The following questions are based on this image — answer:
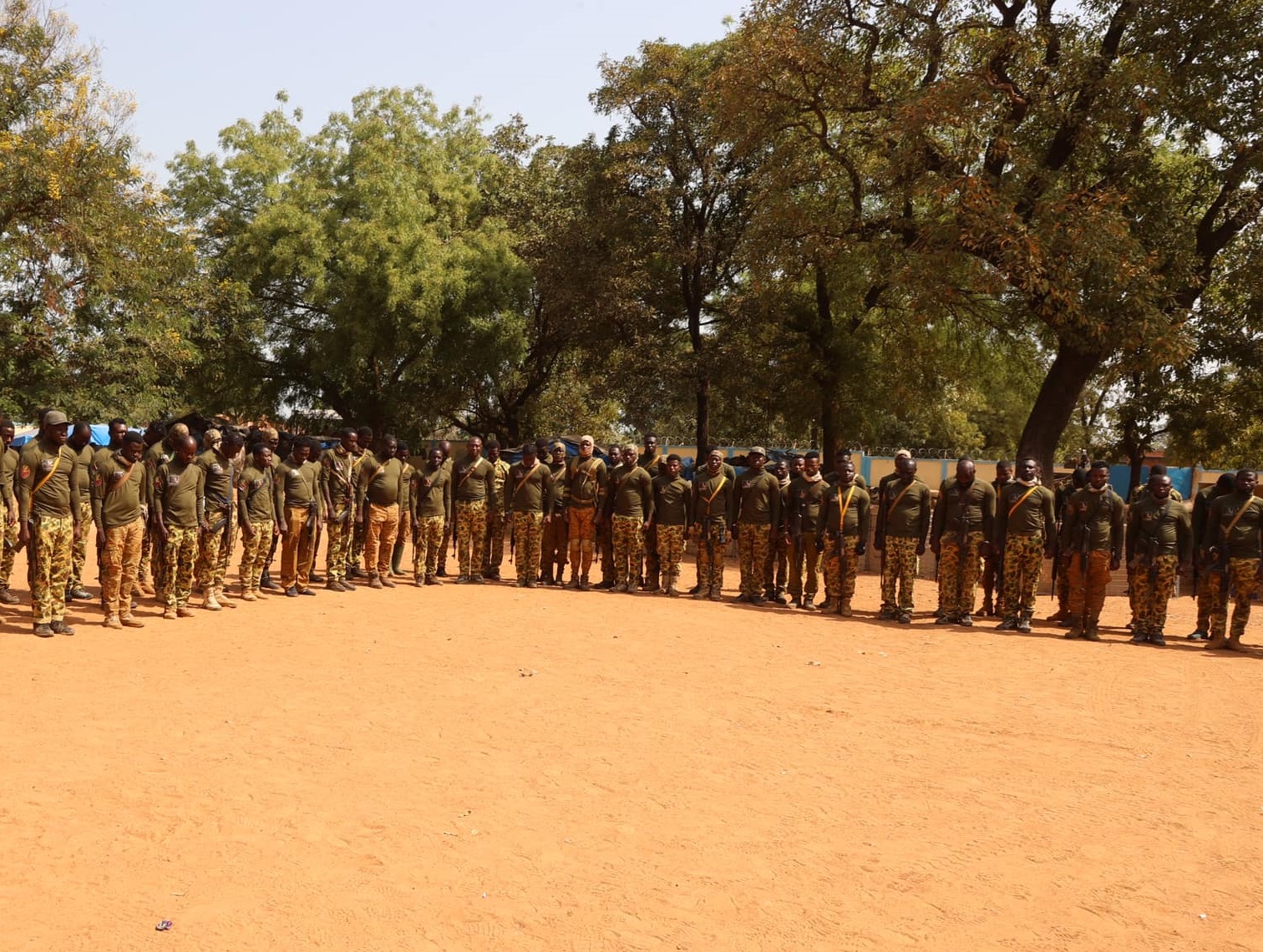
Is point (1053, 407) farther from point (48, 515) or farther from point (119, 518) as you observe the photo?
point (48, 515)

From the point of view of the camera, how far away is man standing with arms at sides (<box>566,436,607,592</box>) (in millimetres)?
13797

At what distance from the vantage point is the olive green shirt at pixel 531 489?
13.8 meters

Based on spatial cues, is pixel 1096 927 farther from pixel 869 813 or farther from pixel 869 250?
pixel 869 250

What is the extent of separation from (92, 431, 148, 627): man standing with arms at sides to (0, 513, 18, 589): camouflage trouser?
31.7 inches

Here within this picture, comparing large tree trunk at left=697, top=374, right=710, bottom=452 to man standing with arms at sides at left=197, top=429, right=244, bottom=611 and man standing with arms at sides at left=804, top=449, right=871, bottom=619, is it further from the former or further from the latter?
man standing with arms at sides at left=197, top=429, right=244, bottom=611

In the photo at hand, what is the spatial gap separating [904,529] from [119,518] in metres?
8.43

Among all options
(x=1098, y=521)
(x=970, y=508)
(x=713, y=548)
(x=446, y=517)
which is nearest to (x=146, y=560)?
(x=446, y=517)

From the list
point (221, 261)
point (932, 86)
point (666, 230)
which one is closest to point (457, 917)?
point (932, 86)

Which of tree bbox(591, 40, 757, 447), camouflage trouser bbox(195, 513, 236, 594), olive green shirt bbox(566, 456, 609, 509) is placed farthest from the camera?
tree bbox(591, 40, 757, 447)

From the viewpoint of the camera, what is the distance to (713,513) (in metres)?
13.5

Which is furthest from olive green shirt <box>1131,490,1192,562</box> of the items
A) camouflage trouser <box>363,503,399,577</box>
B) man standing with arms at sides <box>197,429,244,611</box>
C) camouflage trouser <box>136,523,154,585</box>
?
camouflage trouser <box>136,523,154,585</box>

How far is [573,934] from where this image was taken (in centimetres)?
433

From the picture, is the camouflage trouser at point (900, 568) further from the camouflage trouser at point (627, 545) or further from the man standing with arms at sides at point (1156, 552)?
the camouflage trouser at point (627, 545)

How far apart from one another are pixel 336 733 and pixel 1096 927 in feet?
15.2
